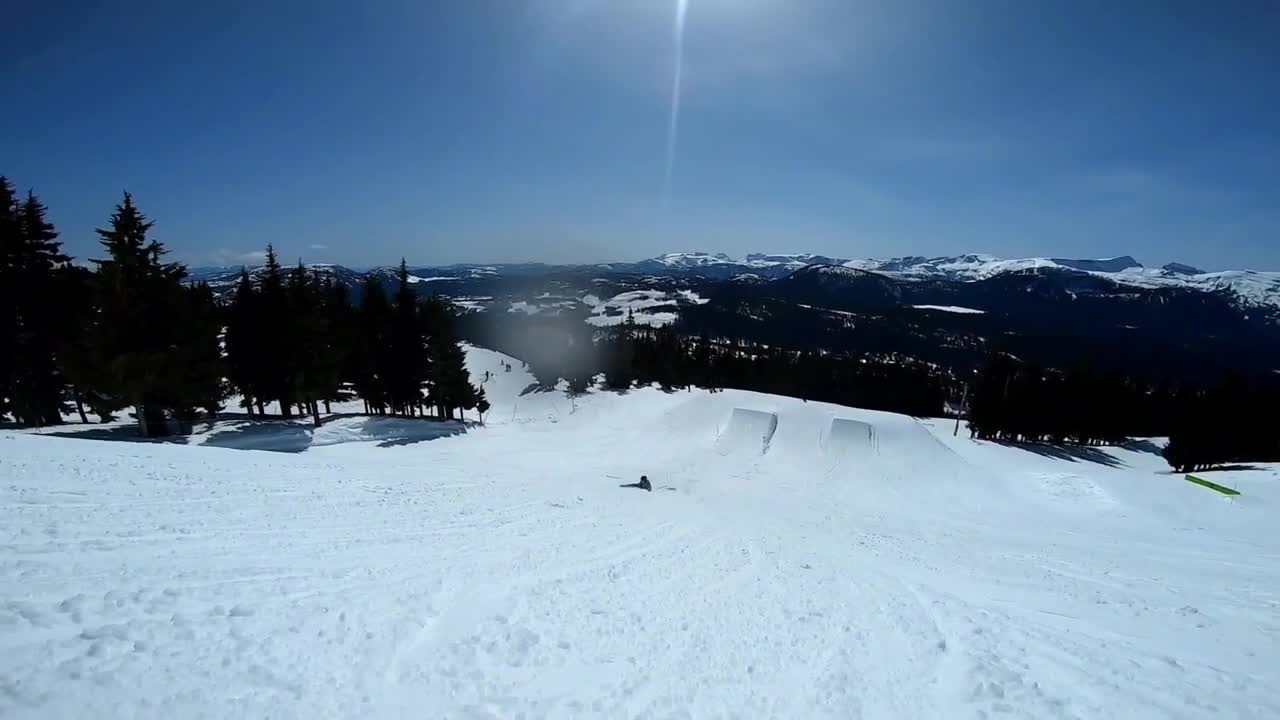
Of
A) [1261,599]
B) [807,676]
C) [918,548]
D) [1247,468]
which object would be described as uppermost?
[807,676]

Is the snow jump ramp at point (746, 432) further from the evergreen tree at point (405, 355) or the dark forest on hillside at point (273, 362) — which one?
the evergreen tree at point (405, 355)

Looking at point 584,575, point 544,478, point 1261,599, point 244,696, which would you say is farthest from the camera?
point 544,478

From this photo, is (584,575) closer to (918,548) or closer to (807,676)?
(807,676)

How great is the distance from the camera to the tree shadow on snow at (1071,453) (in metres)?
41.3

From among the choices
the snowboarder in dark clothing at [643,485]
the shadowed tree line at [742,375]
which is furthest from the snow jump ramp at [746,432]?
the shadowed tree line at [742,375]

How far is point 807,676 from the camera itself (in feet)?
28.1

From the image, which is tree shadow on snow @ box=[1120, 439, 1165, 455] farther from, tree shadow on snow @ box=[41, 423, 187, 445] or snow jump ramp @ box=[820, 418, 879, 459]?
tree shadow on snow @ box=[41, 423, 187, 445]

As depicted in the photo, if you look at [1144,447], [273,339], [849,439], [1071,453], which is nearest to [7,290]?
[273,339]

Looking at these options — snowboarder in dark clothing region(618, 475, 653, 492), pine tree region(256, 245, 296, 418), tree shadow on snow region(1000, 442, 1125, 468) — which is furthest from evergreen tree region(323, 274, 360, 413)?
tree shadow on snow region(1000, 442, 1125, 468)

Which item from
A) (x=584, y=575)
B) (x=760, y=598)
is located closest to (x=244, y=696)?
(x=584, y=575)

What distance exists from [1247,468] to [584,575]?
47558 millimetres

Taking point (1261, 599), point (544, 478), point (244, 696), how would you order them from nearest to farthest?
point (244, 696), point (1261, 599), point (544, 478)

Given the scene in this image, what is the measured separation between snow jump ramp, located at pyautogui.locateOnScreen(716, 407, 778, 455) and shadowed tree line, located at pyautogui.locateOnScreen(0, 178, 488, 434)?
21.6m

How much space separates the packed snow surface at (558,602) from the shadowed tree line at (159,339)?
13.1 ft
